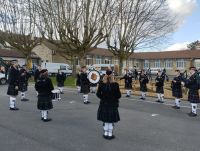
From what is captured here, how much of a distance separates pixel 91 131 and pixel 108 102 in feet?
4.03

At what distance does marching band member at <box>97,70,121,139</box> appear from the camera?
8039mm

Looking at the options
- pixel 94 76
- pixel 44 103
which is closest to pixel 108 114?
pixel 44 103

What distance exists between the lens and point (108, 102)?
26.6ft

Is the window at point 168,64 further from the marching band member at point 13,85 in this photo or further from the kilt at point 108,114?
the kilt at point 108,114

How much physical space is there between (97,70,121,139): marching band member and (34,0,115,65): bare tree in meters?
21.1

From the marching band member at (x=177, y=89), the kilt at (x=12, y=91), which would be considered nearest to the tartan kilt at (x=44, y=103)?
the kilt at (x=12, y=91)

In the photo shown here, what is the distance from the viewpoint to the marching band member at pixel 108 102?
8.04 metres

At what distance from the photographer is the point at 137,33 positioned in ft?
120

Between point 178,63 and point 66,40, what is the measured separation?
4283cm

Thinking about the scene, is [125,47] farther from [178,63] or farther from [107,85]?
[178,63]

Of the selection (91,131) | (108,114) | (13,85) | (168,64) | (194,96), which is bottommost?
(91,131)

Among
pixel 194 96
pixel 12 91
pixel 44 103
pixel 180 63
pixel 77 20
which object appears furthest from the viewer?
pixel 180 63

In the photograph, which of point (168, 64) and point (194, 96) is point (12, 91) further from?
point (168, 64)

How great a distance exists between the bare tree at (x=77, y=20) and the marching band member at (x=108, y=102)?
21.1 meters
